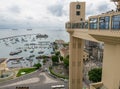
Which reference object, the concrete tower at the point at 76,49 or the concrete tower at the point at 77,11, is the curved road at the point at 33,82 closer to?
the concrete tower at the point at 76,49

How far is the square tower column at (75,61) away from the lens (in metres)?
18.6

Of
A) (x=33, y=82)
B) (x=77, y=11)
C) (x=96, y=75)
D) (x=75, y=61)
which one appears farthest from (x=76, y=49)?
(x=33, y=82)

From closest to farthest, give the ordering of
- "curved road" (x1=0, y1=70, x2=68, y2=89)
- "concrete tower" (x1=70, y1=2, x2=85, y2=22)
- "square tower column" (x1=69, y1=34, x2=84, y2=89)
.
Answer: "concrete tower" (x1=70, y1=2, x2=85, y2=22) → "square tower column" (x1=69, y1=34, x2=84, y2=89) → "curved road" (x1=0, y1=70, x2=68, y2=89)

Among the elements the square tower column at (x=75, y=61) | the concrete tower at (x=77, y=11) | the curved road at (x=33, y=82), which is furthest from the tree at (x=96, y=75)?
the concrete tower at (x=77, y=11)

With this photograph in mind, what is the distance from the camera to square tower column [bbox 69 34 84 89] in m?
18.6

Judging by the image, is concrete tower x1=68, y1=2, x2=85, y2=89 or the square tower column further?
the square tower column

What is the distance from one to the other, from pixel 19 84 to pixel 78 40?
22666 millimetres

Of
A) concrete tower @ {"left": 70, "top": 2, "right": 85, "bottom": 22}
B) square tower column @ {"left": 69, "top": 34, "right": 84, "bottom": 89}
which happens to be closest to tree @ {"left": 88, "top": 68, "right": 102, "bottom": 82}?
square tower column @ {"left": 69, "top": 34, "right": 84, "bottom": 89}

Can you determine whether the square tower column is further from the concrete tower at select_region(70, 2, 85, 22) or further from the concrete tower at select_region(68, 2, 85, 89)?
the concrete tower at select_region(70, 2, 85, 22)

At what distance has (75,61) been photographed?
62.6 feet

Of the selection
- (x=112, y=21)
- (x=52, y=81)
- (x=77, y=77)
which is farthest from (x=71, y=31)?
(x=52, y=81)

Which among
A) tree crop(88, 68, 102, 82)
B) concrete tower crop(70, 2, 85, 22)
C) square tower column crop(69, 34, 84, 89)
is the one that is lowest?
tree crop(88, 68, 102, 82)

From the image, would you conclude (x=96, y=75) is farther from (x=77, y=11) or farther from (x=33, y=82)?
(x=77, y=11)

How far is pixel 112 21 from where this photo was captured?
7.76m
